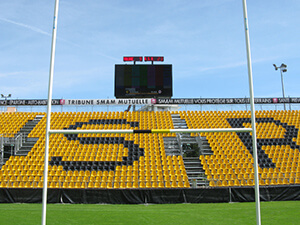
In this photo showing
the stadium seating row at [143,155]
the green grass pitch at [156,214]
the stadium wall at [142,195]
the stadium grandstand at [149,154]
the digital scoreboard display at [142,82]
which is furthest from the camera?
the digital scoreboard display at [142,82]

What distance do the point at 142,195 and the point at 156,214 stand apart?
2.52 m

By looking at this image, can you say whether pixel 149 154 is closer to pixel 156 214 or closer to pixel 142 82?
pixel 142 82

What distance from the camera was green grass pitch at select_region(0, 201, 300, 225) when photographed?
868cm

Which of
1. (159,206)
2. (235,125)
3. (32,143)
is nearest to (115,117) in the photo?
(32,143)

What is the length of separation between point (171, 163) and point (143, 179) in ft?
7.29

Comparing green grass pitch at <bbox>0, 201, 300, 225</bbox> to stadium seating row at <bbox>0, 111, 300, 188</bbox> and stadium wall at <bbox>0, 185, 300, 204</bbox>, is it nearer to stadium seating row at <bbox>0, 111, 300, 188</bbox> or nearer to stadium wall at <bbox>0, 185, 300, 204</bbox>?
stadium wall at <bbox>0, 185, 300, 204</bbox>

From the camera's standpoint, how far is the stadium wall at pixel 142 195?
12.2 metres

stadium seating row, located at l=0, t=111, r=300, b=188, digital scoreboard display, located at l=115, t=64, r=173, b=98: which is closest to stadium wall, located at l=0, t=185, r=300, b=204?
stadium seating row, located at l=0, t=111, r=300, b=188

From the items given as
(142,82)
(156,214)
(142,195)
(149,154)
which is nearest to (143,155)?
(149,154)

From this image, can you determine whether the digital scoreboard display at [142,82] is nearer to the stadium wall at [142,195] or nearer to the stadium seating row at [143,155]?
the stadium seating row at [143,155]

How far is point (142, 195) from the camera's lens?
12.2 meters

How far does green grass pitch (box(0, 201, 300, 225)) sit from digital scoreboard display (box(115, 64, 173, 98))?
1033 cm

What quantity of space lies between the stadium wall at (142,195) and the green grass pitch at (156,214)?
50 cm

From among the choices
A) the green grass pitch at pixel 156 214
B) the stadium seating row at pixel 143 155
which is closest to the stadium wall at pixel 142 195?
the green grass pitch at pixel 156 214
